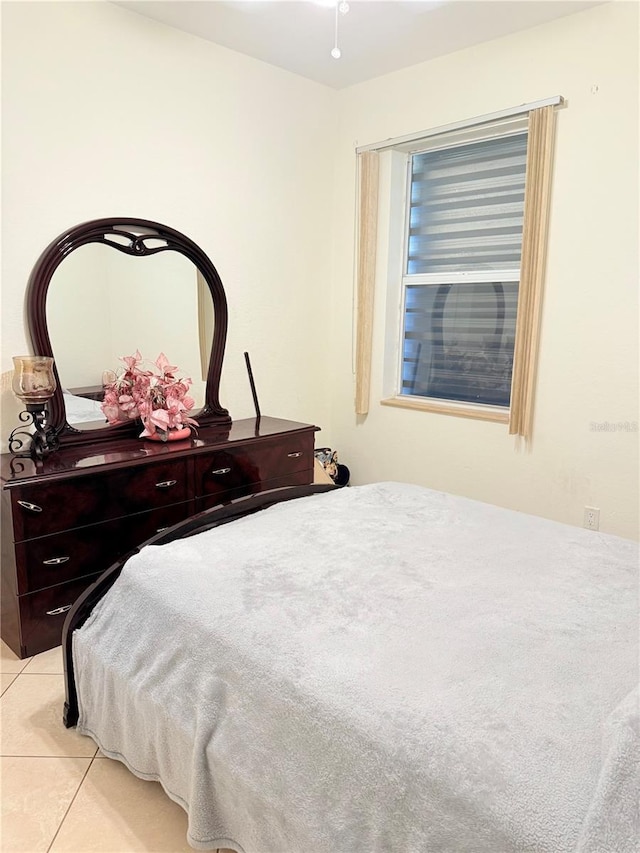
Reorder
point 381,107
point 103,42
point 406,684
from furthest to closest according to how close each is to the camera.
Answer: point 381,107, point 103,42, point 406,684

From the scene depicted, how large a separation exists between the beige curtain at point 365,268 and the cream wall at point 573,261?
230mm

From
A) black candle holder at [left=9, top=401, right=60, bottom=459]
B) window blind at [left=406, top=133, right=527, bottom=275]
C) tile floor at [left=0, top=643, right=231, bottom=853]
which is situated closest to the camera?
tile floor at [left=0, top=643, right=231, bottom=853]

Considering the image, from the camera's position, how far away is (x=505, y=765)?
1013 mm

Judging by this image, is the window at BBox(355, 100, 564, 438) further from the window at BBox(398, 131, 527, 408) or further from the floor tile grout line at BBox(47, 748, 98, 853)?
the floor tile grout line at BBox(47, 748, 98, 853)

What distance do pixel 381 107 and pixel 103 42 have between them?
1.61 metres

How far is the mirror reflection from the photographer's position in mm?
2725

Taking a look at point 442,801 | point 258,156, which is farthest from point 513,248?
point 442,801

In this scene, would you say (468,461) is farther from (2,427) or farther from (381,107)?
(2,427)

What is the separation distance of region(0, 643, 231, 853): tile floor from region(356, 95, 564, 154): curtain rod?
323 cm

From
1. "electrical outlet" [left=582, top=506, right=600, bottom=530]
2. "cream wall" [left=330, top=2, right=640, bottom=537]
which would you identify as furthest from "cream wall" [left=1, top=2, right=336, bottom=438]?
"electrical outlet" [left=582, top=506, right=600, bottom=530]

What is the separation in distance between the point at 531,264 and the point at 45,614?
2712 millimetres

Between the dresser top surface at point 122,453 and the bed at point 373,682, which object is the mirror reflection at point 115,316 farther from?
the bed at point 373,682

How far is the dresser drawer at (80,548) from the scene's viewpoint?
2273 mm

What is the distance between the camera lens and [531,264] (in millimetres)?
3090
